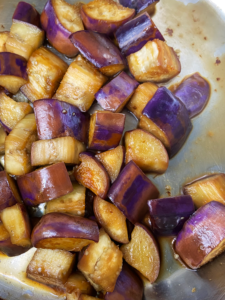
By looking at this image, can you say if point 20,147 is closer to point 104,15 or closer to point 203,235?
point 104,15

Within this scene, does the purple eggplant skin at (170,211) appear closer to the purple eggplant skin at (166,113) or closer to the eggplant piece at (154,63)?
the purple eggplant skin at (166,113)

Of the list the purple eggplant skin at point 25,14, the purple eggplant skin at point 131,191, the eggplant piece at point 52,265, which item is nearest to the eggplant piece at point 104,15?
the purple eggplant skin at point 25,14

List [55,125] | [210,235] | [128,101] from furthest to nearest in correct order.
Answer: [128,101] → [55,125] → [210,235]

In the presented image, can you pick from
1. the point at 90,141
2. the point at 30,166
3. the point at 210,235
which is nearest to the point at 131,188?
the point at 90,141

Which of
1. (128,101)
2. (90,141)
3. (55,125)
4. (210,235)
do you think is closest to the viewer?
(210,235)

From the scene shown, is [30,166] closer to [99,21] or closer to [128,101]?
[128,101]
